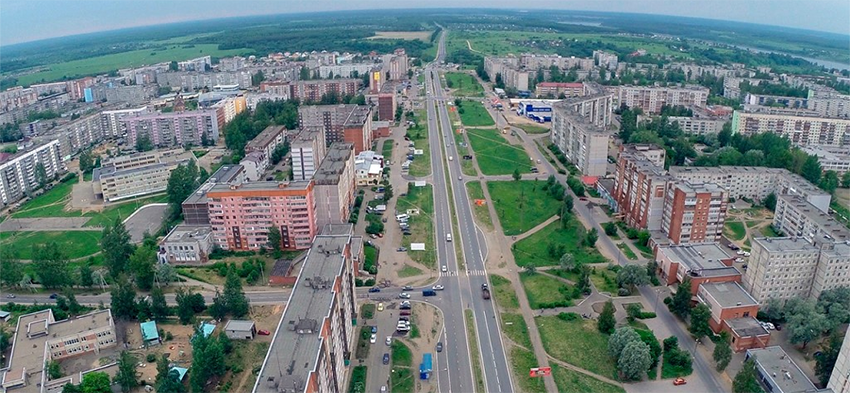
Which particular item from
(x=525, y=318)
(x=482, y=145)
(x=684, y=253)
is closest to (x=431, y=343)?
(x=525, y=318)

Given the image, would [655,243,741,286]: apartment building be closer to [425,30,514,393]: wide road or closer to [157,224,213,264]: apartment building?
[425,30,514,393]: wide road

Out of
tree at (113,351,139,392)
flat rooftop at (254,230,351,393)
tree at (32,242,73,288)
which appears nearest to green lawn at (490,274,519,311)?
flat rooftop at (254,230,351,393)

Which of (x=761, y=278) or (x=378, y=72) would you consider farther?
(x=378, y=72)

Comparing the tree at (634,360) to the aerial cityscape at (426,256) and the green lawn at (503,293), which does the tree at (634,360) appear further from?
the green lawn at (503,293)

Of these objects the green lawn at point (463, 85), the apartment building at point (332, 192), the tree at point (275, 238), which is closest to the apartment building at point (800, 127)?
the green lawn at point (463, 85)

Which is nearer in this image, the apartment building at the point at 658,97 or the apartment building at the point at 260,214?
the apartment building at the point at 260,214

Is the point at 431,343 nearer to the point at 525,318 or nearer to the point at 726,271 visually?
the point at 525,318
